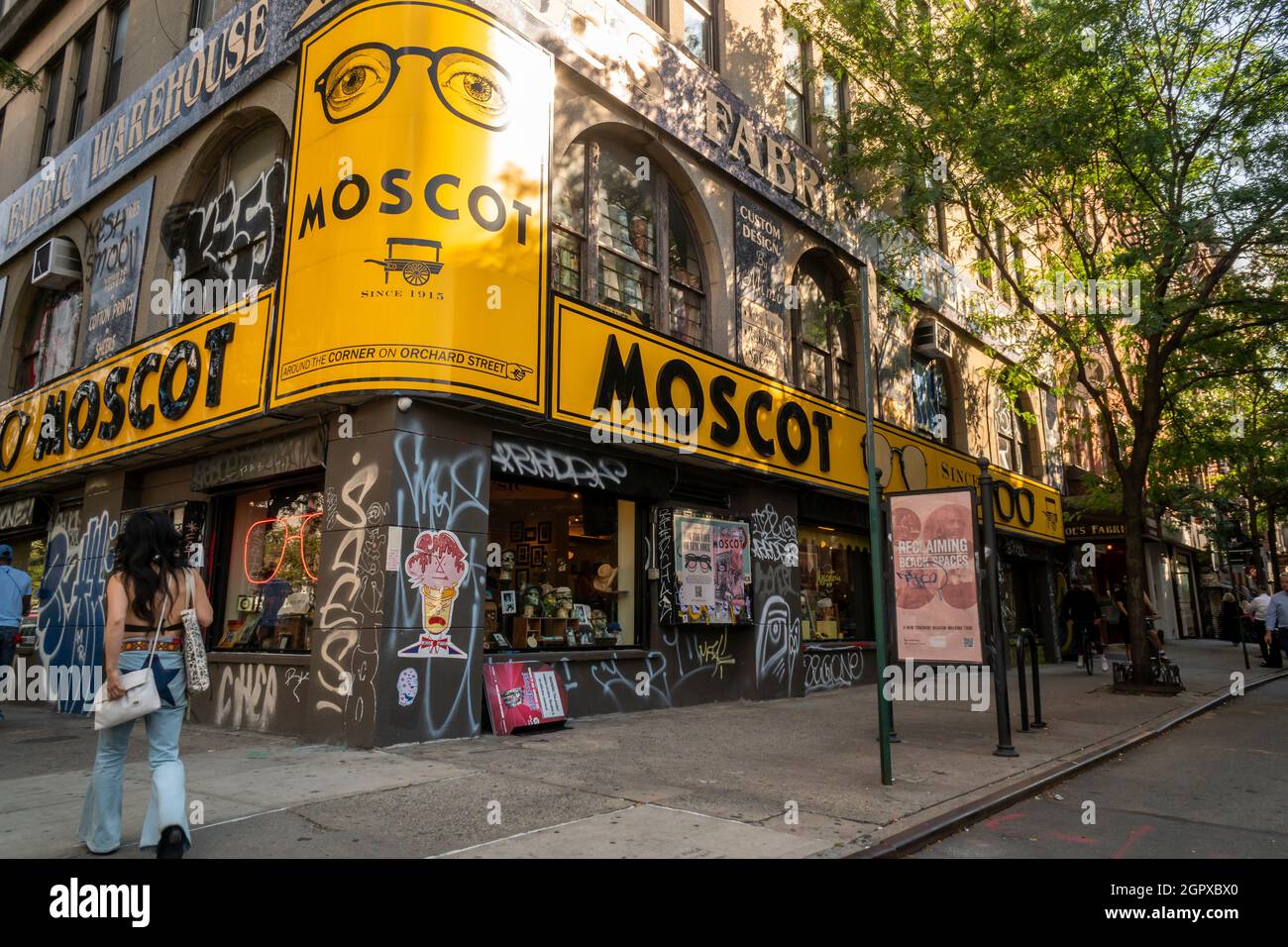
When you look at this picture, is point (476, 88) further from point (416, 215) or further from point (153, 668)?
point (153, 668)

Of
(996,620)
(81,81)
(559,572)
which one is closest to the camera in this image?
(996,620)

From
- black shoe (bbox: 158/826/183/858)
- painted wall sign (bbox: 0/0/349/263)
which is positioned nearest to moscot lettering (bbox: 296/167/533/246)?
painted wall sign (bbox: 0/0/349/263)

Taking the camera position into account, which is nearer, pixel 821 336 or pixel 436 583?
pixel 436 583

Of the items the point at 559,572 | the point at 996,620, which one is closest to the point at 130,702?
the point at 559,572

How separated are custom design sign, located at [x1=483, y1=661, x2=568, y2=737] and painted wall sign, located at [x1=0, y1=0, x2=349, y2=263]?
26.1 feet

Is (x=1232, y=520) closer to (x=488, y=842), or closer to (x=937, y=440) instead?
(x=937, y=440)

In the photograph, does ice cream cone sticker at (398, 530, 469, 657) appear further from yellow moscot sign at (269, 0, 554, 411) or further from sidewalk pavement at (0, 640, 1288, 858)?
yellow moscot sign at (269, 0, 554, 411)

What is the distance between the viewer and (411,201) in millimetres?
8352

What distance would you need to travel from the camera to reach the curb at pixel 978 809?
15.8 ft

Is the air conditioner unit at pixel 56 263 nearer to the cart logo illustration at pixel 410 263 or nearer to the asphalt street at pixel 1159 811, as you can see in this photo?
the cart logo illustration at pixel 410 263

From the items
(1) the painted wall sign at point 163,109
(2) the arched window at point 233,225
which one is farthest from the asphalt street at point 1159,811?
(1) the painted wall sign at point 163,109

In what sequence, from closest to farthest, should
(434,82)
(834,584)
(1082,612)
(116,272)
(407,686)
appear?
(407,686) < (434,82) < (116,272) < (834,584) < (1082,612)

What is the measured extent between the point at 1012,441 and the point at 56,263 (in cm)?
2261
